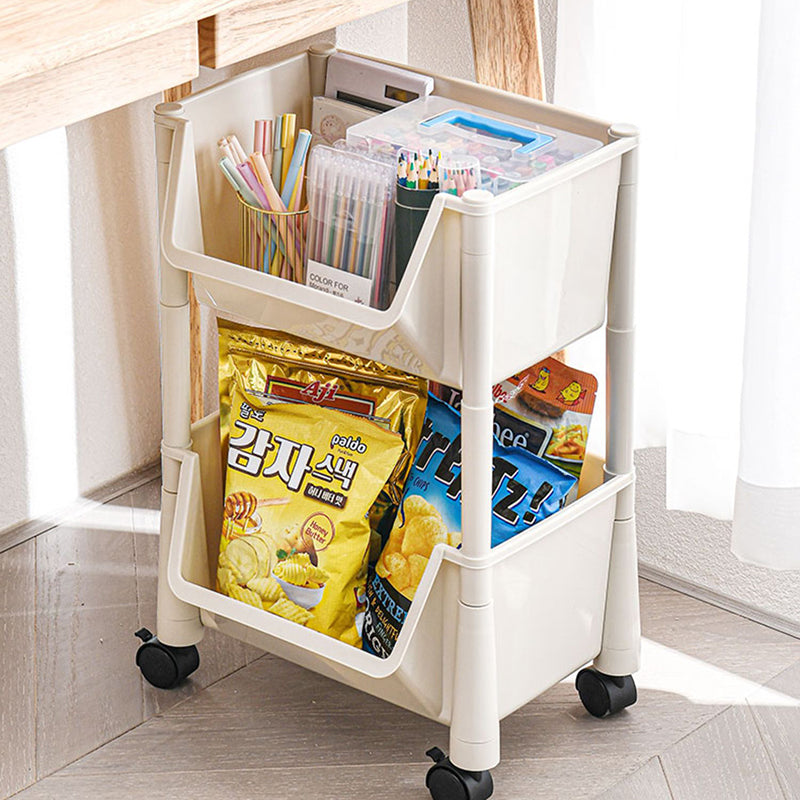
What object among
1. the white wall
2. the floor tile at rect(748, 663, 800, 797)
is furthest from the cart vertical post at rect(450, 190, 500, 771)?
the white wall

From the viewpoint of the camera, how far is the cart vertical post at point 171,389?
1.34m

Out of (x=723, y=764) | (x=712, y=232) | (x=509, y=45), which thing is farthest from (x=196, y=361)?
(x=723, y=764)

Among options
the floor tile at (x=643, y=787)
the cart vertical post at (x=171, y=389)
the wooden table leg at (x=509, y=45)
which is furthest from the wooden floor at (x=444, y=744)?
the wooden table leg at (x=509, y=45)

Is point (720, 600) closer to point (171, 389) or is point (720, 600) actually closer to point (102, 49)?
point (171, 389)

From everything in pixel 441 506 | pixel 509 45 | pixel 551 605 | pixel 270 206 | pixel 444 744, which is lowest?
pixel 444 744

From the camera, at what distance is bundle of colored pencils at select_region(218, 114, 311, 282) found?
1.29 m

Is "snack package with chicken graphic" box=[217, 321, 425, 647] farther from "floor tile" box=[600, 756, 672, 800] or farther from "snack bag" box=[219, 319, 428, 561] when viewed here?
"floor tile" box=[600, 756, 672, 800]

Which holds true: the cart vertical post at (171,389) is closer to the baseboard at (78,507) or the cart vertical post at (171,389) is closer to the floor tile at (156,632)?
the floor tile at (156,632)

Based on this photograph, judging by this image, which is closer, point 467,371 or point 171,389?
point 467,371

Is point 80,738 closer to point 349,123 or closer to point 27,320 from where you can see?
point 27,320

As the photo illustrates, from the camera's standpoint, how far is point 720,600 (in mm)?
1730

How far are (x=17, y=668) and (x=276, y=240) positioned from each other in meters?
0.64

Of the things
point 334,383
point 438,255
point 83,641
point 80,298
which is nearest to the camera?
point 438,255

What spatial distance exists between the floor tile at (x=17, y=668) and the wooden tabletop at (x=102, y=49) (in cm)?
77
